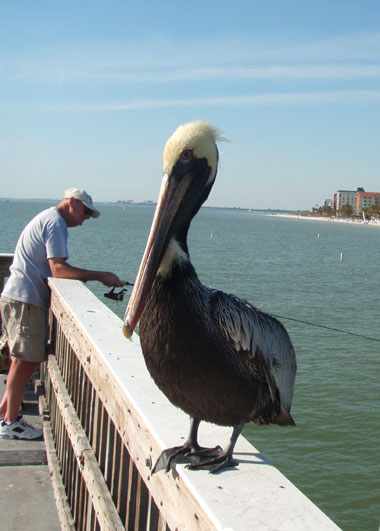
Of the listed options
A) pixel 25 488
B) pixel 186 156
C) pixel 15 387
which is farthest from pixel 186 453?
pixel 15 387

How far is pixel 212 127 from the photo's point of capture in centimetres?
215

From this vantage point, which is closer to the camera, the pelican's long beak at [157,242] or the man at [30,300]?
the pelican's long beak at [157,242]

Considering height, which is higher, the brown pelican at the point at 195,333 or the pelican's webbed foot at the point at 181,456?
the brown pelican at the point at 195,333

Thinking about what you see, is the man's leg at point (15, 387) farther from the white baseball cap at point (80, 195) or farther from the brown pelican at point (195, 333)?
the brown pelican at point (195, 333)

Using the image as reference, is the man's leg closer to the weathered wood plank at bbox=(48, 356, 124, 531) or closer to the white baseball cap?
the weathered wood plank at bbox=(48, 356, 124, 531)

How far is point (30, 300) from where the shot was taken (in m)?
4.31

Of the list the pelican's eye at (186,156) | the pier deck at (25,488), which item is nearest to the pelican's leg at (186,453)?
the pelican's eye at (186,156)

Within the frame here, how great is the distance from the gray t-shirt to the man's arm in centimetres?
6

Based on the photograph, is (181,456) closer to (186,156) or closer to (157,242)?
(157,242)

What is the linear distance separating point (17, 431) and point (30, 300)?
916 mm

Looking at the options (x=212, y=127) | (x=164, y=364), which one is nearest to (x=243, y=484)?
(x=164, y=364)

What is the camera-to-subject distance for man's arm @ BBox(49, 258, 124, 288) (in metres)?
4.29

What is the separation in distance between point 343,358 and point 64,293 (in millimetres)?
10635

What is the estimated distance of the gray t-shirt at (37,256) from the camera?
426 cm
